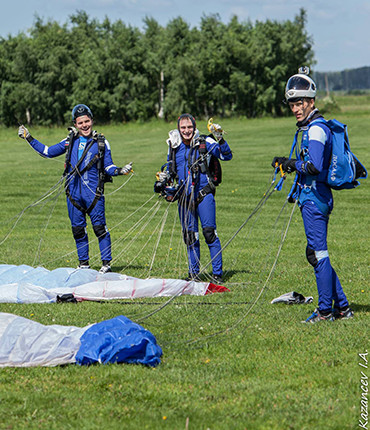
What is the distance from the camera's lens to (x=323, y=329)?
5.77 metres

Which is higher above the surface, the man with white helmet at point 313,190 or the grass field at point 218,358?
the man with white helmet at point 313,190

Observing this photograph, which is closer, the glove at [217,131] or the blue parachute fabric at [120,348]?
the blue parachute fabric at [120,348]

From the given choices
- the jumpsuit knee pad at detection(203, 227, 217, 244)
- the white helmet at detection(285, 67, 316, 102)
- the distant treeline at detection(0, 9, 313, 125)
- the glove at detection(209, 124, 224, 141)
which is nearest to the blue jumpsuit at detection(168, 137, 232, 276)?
the jumpsuit knee pad at detection(203, 227, 217, 244)

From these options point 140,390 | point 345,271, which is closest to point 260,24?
point 345,271

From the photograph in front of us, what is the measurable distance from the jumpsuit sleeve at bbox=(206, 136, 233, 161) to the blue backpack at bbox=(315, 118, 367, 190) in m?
2.19

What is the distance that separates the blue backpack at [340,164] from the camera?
5.80 m

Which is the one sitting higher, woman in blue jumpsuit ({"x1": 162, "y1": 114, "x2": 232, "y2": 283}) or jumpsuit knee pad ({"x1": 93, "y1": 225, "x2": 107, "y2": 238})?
woman in blue jumpsuit ({"x1": 162, "y1": 114, "x2": 232, "y2": 283})

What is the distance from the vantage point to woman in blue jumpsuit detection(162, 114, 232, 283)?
801 centimetres

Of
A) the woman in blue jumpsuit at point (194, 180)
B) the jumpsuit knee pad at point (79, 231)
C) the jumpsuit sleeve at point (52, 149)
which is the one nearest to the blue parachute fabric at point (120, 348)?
the woman in blue jumpsuit at point (194, 180)

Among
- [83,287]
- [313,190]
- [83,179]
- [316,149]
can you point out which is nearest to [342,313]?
[313,190]

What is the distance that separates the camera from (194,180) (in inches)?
318

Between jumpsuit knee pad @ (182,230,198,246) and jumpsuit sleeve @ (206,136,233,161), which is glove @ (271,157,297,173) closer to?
jumpsuit sleeve @ (206,136,233,161)

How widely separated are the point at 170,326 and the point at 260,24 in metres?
63.6

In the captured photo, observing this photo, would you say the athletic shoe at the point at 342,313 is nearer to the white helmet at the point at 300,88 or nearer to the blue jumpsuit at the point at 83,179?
the white helmet at the point at 300,88
